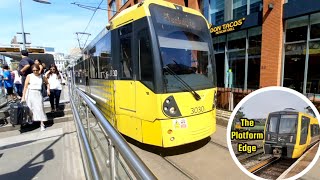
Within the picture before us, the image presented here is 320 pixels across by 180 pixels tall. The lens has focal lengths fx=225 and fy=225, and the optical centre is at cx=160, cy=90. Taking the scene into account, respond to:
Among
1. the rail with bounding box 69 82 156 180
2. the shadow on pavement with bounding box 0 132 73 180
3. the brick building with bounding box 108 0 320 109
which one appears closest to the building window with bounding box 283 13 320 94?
A: the brick building with bounding box 108 0 320 109

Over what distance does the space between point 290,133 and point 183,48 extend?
14.4 feet

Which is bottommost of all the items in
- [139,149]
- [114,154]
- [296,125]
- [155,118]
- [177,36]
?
[139,149]

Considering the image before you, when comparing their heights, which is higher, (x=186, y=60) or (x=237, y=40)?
(x=237, y=40)

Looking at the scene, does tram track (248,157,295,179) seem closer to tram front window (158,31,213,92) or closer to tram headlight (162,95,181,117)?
tram headlight (162,95,181,117)

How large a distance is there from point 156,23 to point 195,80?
160cm

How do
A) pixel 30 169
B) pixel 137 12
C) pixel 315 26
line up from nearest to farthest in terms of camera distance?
pixel 30 169
pixel 137 12
pixel 315 26

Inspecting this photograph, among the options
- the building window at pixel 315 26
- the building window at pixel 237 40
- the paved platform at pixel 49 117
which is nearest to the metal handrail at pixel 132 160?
the paved platform at pixel 49 117

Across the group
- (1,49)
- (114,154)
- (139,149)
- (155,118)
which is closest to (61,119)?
(139,149)

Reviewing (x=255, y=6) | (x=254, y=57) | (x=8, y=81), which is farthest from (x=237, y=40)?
(x=8, y=81)

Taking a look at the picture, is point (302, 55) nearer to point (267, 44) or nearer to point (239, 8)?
point (267, 44)

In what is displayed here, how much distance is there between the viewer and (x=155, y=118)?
475cm

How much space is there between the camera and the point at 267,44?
10.2m

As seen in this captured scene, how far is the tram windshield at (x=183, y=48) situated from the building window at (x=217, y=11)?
798 centimetres

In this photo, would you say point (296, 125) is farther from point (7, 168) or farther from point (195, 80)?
point (7, 168)
